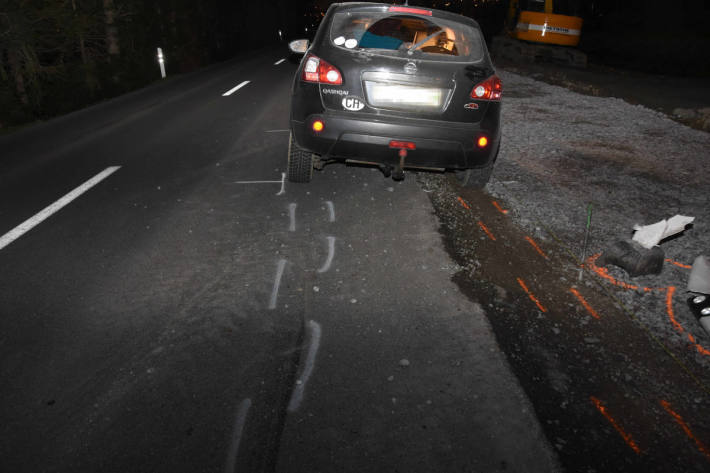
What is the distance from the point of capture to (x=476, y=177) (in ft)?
15.9

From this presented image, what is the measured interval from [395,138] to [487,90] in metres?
0.92

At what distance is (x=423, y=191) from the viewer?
5070 mm

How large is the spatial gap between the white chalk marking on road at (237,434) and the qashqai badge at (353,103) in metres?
2.54

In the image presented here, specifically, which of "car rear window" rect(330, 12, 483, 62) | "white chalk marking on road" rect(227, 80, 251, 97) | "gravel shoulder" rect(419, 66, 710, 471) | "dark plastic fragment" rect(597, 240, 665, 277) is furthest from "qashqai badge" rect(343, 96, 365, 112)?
"white chalk marking on road" rect(227, 80, 251, 97)

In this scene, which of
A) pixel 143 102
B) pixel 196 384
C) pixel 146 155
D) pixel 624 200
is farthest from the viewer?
pixel 143 102

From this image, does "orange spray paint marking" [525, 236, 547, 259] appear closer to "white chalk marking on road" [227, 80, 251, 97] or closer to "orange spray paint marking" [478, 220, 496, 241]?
"orange spray paint marking" [478, 220, 496, 241]

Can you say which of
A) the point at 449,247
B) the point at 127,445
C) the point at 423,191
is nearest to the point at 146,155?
the point at 423,191

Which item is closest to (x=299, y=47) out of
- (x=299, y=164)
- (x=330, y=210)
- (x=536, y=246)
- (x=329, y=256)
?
(x=299, y=164)

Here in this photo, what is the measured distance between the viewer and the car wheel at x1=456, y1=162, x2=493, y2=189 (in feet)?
15.6

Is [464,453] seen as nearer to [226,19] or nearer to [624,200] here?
[624,200]

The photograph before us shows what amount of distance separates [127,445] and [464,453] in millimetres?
1516

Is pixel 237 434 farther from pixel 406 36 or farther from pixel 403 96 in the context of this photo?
pixel 406 36

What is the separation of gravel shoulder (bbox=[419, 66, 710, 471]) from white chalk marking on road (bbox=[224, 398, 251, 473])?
4.73ft

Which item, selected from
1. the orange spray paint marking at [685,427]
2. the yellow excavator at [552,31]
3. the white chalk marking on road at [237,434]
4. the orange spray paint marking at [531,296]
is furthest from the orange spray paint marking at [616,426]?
the yellow excavator at [552,31]
